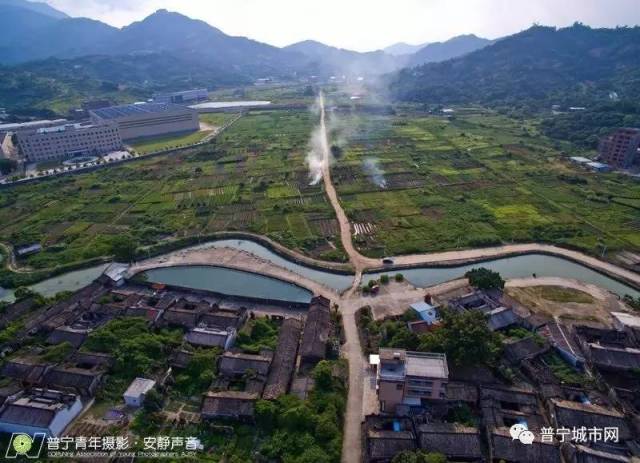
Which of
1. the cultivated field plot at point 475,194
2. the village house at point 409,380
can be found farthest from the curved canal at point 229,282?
the village house at point 409,380

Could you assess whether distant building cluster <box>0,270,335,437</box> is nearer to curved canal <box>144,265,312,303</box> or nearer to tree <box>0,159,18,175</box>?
curved canal <box>144,265,312,303</box>

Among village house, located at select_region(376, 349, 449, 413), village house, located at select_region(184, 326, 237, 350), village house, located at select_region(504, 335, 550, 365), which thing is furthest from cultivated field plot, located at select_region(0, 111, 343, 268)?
village house, located at select_region(504, 335, 550, 365)

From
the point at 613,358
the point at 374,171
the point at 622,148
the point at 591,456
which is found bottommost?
the point at 374,171

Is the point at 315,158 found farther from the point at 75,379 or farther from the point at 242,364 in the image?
the point at 75,379

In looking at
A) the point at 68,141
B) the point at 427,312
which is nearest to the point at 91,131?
the point at 68,141

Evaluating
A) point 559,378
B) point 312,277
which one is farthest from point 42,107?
point 559,378

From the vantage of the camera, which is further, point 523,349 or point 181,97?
point 181,97
